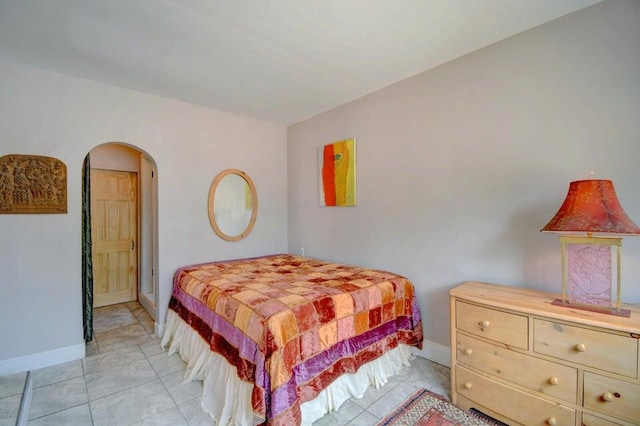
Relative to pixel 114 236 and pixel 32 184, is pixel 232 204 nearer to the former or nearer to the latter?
pixel 32 184

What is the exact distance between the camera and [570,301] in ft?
5.42

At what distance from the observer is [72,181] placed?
2.65m

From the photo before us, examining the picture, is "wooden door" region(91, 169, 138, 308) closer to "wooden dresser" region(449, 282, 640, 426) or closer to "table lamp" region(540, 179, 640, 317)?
"wooden dresser" region(449, 282, 640, 426)

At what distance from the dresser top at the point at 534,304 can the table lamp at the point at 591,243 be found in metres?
0.07

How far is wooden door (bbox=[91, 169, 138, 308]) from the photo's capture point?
404cm

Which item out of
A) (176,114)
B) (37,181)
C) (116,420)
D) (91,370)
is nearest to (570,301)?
(116,420)

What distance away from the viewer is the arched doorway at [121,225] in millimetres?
4008

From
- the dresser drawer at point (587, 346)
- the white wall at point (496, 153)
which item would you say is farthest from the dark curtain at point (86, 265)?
the dresser drawer at point (587, 346)

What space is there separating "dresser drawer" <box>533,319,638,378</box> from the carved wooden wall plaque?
12.5 ft

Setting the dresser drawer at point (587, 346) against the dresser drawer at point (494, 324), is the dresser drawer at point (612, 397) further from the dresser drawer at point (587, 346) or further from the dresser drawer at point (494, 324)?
the dresser drawer at point (494, 324)

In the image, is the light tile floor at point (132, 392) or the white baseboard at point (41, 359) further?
the white baseboard at point (41, 359)

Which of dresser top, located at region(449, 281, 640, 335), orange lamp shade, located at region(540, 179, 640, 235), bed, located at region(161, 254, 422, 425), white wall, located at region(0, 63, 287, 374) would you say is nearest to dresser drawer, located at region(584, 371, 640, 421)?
dresser top, located at region(449, 281, 640, 335)

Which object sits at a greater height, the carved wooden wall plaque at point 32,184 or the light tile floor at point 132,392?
the carved wooden wall plaque at point 32,184

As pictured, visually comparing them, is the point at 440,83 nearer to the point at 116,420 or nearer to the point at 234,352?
the point at 234,352
